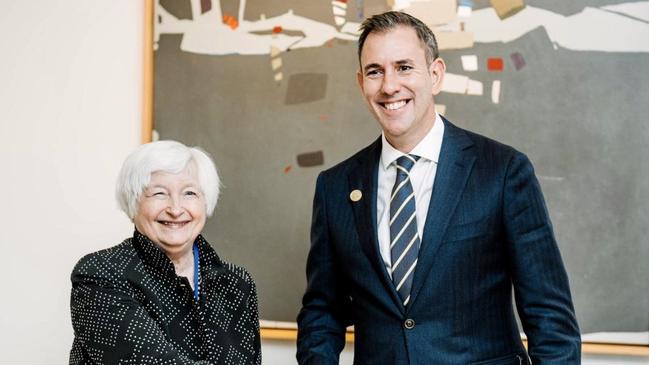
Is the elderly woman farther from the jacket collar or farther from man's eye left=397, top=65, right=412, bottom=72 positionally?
man's eye left=397, top=65, right=412, bottom=72

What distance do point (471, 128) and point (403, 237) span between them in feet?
2.19

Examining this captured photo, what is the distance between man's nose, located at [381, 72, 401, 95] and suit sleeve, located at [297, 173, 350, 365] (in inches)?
13.8

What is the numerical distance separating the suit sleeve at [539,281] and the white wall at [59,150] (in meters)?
1.47

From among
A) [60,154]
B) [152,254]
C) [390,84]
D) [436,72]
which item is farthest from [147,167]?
[60,154]

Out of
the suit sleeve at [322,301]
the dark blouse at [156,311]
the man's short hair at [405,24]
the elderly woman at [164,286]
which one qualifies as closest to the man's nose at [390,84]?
the man's short hair at [405,24]

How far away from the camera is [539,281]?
166 centimetres

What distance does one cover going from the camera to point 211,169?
75.7 inches

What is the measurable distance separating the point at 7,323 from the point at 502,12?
206 cm

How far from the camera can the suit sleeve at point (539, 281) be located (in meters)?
1.64

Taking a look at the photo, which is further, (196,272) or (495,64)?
(495,64)

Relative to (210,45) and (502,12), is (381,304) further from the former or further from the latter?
(210,45)

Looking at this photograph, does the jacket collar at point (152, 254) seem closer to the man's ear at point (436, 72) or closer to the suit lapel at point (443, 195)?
the suit lapel at point (443, 195)

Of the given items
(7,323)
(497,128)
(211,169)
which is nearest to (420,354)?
(211,169)

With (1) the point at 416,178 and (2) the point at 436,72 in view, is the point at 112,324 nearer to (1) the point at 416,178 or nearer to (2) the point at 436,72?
(1) the point at 416,178
